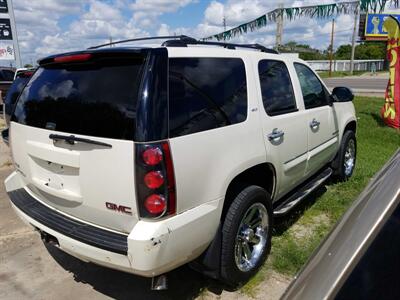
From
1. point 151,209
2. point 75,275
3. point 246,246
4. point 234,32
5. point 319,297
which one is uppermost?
point 234,32

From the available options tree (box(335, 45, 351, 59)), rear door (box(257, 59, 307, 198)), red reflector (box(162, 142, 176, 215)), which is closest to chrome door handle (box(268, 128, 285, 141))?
rear door (box(257, 59, 307, 198))

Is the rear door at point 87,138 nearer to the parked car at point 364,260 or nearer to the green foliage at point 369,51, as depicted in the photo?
the parked car at point 364,260

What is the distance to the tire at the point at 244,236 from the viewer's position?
9.43 ft

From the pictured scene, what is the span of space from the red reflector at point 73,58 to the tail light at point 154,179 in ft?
2.80

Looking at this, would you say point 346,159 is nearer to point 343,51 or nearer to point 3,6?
point 3,6

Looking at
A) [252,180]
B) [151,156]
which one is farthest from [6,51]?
[151,156]

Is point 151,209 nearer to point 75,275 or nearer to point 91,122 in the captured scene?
point 91,122

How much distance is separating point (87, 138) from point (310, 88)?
2.89 metres

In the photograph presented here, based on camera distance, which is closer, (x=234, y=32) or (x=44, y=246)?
(x=44, y=246)

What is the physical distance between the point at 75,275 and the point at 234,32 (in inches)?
537

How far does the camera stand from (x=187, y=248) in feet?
8.29

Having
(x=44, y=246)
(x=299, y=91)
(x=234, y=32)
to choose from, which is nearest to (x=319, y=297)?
(x=299, y=91)

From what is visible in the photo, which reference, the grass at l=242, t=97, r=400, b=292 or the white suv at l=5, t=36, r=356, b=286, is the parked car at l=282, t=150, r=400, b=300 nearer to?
the white suv at l=5, t=36, r=356, b=286

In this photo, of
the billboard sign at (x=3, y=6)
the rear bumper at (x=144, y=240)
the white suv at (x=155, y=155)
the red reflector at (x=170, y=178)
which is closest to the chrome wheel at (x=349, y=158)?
the white suv at (x=155, y=155)
